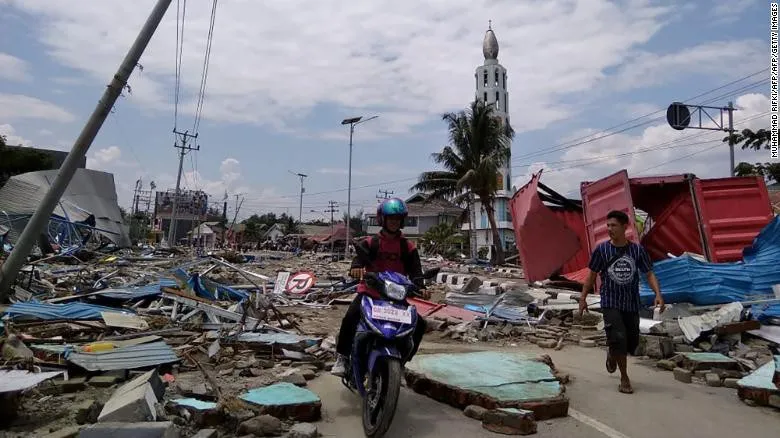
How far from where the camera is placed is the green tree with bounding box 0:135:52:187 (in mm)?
37312

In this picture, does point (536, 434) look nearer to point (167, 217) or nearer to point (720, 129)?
point (720, 129)

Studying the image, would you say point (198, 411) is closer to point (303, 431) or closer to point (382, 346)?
point (303, 431)

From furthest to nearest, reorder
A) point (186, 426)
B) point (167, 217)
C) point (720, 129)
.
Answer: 1. point (167, 217)
2. point (720, 129)
3. point (186, 426)

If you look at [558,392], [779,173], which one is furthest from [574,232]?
[779,173]

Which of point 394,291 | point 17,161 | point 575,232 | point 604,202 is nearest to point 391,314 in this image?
point 394,291

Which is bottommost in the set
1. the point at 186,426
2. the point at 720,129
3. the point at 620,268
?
the point at 186,426

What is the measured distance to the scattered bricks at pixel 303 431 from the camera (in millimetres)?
3664

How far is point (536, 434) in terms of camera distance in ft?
12.6

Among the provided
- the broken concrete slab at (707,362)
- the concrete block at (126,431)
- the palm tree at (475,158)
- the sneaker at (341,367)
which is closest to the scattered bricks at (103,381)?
the concrete block at (126,431)

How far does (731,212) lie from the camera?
10.3 metres

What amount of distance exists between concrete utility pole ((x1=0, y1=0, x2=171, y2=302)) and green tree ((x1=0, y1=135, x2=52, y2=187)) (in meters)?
35.3

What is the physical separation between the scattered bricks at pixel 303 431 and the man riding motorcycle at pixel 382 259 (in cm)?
79

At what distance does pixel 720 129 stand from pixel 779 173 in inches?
556

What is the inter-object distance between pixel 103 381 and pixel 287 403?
Result: 5.84ft
